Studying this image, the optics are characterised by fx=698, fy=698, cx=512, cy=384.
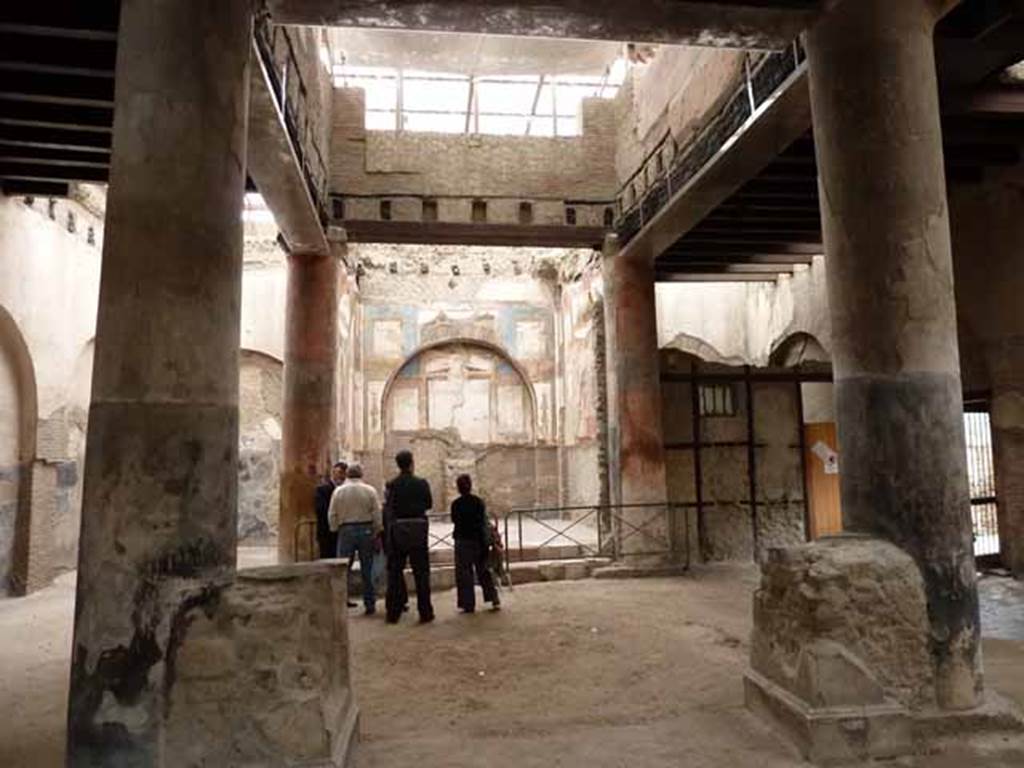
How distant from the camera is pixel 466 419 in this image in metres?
17.8

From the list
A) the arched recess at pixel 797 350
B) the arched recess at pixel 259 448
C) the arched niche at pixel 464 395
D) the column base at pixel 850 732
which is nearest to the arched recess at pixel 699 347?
the arched recess at pixel 797 350

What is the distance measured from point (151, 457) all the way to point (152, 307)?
78cm

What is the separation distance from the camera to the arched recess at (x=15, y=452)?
9094 mm

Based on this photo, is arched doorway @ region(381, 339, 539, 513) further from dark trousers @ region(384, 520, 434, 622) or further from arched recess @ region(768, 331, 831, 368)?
dark trousers @ region(384, 520, 434, 622)

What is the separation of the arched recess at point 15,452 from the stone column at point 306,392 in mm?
3303

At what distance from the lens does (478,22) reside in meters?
5.55

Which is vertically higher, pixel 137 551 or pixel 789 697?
pixel 137 551

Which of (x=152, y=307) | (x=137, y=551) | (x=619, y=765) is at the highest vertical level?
(x=152, y=307)

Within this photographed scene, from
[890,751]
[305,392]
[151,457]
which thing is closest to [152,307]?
[151,457]

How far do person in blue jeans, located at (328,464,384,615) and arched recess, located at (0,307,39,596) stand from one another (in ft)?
15.8

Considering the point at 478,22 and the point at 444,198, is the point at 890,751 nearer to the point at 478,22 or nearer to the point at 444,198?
the point at 478,22

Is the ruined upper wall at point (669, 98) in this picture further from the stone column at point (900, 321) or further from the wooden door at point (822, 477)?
the wooden door at point (822, 477)

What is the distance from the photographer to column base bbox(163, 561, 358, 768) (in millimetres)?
3371

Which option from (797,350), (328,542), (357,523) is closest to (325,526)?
(328,542)
